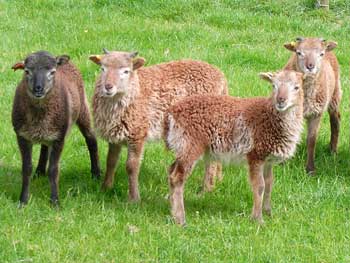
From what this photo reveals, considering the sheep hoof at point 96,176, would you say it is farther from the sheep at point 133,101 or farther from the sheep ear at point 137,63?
the sheep ear at point 137,63

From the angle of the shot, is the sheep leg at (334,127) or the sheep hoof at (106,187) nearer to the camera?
the sheep hoof at (106,187)

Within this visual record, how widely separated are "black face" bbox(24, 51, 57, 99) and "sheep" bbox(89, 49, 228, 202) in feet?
1.79

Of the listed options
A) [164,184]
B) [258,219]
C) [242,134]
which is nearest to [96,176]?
[164,184]

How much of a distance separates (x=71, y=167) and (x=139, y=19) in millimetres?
5635

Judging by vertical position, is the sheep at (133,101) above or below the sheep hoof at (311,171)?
above

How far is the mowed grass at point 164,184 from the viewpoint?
689cm

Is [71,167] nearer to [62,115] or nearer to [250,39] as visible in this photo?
[62,115]

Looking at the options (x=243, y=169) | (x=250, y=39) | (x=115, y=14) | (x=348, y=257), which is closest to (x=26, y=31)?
(x=115, y=14)

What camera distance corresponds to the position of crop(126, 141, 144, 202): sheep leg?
26.9 feet

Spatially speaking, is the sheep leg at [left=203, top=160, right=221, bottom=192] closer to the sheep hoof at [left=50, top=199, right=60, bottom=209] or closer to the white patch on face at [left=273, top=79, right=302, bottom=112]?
the white patch on face at [left=273, top=79, right=302, bottom=112]

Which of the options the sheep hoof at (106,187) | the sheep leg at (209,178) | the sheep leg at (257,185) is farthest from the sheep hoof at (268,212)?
the sheep hoof at (106,187)

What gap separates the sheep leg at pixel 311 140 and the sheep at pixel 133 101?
48.1 inches

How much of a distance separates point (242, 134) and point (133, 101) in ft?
4.15

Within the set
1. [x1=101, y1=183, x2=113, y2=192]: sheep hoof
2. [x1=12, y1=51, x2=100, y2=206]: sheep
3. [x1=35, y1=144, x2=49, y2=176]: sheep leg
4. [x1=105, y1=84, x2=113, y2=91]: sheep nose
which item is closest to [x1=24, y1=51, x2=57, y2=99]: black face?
[x1=12, y1=51, x2=100, y2=206]: sheep
